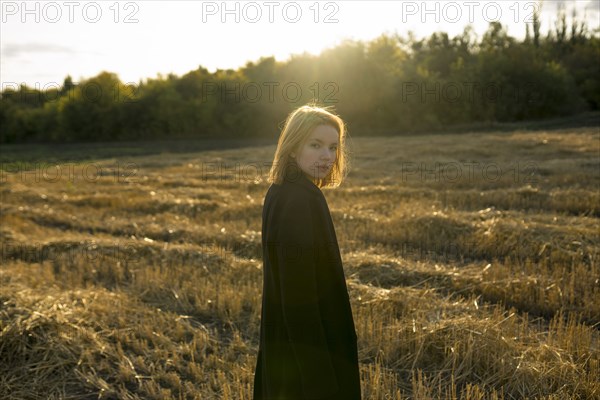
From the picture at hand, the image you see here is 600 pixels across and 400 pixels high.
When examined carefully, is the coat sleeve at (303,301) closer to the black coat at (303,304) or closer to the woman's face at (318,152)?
the black coat at (303,304)

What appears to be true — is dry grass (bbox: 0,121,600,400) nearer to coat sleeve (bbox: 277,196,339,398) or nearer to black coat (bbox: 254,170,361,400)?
black coat (bbox: 254,170,361,400)

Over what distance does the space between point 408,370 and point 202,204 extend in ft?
28.8

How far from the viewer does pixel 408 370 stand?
13.2 ft

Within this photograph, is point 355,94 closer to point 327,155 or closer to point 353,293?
point 353,293

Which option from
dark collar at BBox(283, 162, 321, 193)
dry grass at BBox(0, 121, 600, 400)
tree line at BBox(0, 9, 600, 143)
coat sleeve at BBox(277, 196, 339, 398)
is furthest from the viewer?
tree line at BBox(0, 9, 600, 143)

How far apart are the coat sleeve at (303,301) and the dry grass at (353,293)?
5.79 feet

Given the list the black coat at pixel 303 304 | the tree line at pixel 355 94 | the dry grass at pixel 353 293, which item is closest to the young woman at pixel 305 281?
the black coat at pixel 303 304

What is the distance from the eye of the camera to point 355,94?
149ft

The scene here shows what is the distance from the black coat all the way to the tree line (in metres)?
36.8

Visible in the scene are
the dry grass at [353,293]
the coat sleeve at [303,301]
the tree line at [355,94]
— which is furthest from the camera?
the tree line at [355,94]

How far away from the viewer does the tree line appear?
42594 mm

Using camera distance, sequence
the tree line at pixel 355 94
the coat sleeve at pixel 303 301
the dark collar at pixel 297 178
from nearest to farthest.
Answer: the coat sleeve at pixel 303 301 < the dark collar at pixel 297 178 < the tree line at pixel 355 94

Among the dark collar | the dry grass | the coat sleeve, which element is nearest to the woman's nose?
the dark collar

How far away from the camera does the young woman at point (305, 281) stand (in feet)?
6.48
